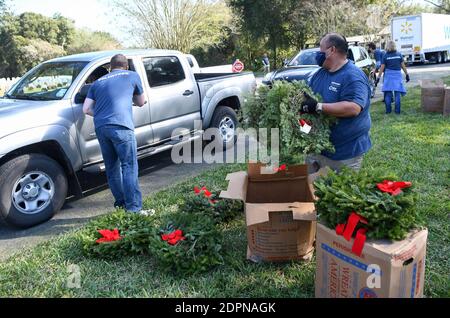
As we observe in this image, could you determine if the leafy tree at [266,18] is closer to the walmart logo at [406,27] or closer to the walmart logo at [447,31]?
the walmart logo at [406,27]

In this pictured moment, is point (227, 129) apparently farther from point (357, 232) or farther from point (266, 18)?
point (266, 18)

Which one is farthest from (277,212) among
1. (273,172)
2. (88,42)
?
(88,42)

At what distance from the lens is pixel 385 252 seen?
7.36 feet

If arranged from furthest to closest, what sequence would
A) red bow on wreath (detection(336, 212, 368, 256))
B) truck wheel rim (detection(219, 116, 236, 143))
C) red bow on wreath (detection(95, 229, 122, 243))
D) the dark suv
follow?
the dark suv < truck wheel rim (detection(219, 116, 236, 143)) < red bow on wreath (detection(95, 229, 122, 243)) < red bow on wreath (detection(336, 212, 368, 256))

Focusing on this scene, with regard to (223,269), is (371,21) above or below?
above

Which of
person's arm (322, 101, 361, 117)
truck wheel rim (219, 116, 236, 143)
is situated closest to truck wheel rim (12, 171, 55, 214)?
person's arm (322, 101, 361, 117)

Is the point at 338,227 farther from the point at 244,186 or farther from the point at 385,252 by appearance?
the point at 244,186

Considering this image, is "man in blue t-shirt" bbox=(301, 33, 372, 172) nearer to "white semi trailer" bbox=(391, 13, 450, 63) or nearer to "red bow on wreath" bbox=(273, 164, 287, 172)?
"red bow on wreath" bbox=(273, 164, 287, 172)

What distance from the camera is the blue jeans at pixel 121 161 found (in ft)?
14.2

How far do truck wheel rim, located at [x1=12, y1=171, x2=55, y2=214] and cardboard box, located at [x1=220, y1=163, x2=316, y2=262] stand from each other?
7.39 feet

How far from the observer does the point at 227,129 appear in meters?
7.30

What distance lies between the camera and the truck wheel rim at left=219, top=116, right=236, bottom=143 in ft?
23.6
